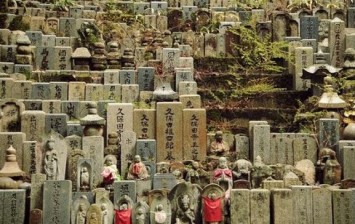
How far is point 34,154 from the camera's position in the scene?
47.8ft

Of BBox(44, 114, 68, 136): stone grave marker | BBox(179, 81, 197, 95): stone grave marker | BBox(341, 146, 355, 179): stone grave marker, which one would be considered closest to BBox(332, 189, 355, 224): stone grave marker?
BBox(341, 146, 355, 179): stone grave marker

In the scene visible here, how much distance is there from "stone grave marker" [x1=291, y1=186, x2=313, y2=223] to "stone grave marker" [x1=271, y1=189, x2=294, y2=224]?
11cm

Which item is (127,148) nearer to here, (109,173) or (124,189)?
(109,173)

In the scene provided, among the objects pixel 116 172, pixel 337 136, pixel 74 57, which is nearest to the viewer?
pixel 116 172

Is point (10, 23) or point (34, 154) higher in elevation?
point (10, 23)

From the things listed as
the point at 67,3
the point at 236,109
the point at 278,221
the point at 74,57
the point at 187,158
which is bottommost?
the point at 278,221

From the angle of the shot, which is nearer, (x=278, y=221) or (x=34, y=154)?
(x=278, y=221)

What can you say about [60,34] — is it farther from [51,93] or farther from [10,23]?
[51,93]

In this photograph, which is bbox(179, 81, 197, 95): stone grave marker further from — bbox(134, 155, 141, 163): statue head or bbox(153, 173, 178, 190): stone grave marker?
bbox(153, 173, 178, 190): stone grave marker

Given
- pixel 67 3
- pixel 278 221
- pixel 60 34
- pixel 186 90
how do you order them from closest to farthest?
1. pixel 278 221
2. pixel 186 90
3. pixel 60 34
4. pixel 67 3

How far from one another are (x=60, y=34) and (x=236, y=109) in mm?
6380

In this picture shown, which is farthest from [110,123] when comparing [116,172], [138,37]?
[138,37]

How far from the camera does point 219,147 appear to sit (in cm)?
1535

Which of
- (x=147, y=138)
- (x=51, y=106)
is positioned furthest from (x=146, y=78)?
(x=51, y=106)
